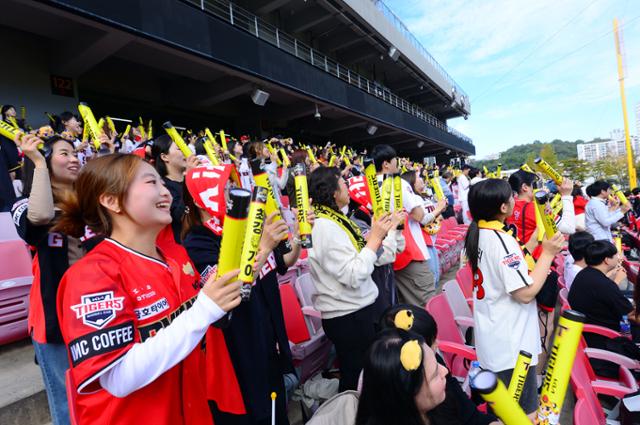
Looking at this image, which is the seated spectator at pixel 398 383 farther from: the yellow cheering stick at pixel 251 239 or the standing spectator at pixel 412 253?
the standing spectator at pixel 412 253

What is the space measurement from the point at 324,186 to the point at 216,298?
5.18ft

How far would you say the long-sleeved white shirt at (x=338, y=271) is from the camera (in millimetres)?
2197

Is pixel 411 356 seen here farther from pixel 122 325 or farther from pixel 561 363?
pixel 122 325

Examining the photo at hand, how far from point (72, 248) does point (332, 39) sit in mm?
18347

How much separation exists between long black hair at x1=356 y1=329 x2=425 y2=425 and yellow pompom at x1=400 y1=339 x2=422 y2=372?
38 mm

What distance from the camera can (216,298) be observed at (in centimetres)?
104

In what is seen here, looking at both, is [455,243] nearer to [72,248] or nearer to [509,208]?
[509,208]

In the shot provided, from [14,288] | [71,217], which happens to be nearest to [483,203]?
[71,217]

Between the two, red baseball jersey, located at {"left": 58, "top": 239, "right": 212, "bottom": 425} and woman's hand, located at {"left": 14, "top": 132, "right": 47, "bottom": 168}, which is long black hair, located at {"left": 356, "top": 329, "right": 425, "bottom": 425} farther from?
woman's hand, located at {"left": 14, "top": 132, "right": 47, "bottom": 168}

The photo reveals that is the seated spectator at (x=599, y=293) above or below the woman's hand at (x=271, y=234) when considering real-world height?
below

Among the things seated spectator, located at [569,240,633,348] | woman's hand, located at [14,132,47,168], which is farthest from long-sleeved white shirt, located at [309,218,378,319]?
seated spectator, located at [569,240,633,348]

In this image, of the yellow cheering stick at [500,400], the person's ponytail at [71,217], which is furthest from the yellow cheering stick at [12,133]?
the yellow cheering stick at [500,400]

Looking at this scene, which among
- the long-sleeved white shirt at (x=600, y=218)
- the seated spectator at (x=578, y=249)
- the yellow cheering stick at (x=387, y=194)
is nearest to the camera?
the yellow cheering stick at (x=387, y=194)

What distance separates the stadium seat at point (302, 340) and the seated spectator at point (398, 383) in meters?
1.66
